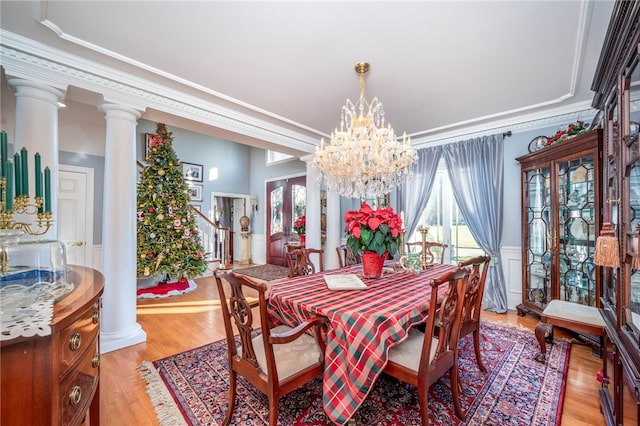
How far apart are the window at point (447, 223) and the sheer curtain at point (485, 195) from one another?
7.4 inches

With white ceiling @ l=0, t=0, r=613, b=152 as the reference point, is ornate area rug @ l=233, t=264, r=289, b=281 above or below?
below

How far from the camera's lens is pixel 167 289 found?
14.1 ft

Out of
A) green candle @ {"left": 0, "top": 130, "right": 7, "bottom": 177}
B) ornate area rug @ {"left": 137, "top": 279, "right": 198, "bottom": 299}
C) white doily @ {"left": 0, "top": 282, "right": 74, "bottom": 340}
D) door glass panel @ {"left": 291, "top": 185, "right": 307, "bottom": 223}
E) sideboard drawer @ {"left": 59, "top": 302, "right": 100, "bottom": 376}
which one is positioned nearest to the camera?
white doily @ {"left": 0, "top": 282, "right": 74, "bottom": 340}

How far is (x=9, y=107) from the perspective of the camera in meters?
3.11

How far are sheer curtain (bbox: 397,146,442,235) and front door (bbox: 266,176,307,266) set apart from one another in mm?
2524

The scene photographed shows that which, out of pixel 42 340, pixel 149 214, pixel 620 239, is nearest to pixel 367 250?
pixel 620 239

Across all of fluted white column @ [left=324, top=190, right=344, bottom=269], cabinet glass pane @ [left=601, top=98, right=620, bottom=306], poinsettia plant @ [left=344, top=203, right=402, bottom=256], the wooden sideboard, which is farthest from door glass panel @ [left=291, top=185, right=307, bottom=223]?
the wooden sideboard

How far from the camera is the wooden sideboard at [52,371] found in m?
0.68

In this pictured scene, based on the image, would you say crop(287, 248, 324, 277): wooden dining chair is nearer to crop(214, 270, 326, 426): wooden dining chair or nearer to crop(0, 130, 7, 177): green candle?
crop(214, 270, 326, 426): wooden dining chair

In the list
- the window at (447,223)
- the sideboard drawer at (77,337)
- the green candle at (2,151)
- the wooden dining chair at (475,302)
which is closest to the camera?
the sideboard drawer at (77,337)

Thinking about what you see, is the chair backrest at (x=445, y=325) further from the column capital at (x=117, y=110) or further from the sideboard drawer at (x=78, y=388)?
the column capital at (x=117, y=110)

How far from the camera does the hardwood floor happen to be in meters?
1.69

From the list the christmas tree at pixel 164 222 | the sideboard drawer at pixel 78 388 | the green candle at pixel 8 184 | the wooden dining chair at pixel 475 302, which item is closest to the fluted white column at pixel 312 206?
the christmas tree at pixel 164 222

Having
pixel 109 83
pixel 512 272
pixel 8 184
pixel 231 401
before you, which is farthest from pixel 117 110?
pixel 512 272
